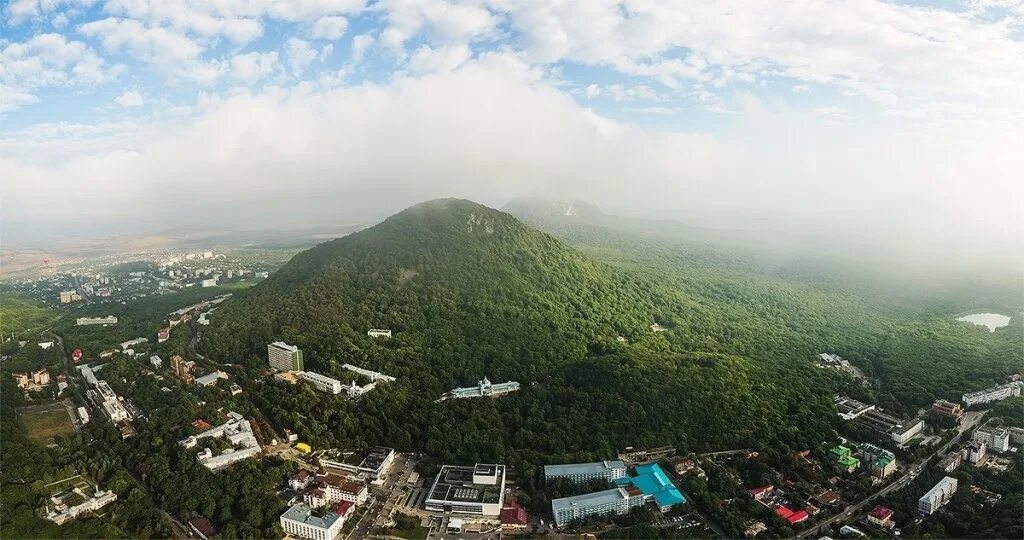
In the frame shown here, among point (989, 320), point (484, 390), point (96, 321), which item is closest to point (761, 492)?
point (484, 390)

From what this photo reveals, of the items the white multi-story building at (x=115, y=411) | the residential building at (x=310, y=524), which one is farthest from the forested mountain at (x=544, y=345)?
the white multi-story building at (x=115, y=411)

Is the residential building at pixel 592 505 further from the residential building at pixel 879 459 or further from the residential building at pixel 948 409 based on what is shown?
the residential building at pixel 948 409

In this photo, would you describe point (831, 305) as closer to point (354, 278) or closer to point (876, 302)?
A: point (876, 302)

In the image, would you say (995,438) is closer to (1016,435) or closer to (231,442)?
(1016,435)

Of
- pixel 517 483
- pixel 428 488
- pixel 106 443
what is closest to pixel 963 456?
pixel 517 483

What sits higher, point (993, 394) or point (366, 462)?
point (993, 394)

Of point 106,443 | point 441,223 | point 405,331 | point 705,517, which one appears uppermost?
point 441,223

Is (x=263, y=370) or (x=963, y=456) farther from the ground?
(x=263, y=370)
